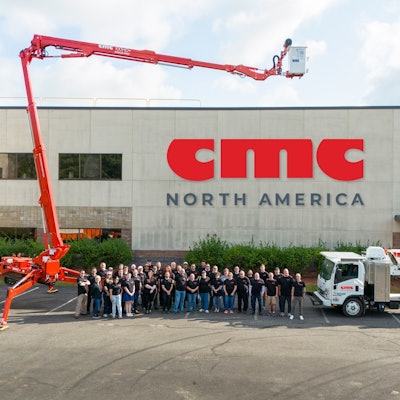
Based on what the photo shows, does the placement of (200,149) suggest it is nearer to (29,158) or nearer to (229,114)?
(229,114)

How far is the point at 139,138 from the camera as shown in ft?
93.5

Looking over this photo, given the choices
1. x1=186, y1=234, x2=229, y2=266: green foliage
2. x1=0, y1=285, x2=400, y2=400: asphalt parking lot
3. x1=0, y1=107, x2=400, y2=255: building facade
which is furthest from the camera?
x1=0, y1=107, x2=400, y2=255: building facade

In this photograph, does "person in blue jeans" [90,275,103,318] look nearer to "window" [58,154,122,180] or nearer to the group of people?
the group of people

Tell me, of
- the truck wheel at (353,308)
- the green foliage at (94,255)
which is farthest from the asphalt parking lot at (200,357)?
the green foliage at (94,255)

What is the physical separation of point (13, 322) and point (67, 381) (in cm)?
658

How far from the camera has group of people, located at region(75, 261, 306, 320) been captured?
56.0 ft

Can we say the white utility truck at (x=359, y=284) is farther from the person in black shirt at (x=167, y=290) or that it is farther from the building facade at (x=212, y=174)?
the building facade at (x=212, y=174)

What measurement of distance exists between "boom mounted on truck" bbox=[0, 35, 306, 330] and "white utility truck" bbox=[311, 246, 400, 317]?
8.24m

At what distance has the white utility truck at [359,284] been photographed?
56.0 ft

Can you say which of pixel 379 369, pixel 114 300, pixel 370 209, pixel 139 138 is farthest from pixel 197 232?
pixel 379 369

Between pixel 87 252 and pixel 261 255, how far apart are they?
9.29 m

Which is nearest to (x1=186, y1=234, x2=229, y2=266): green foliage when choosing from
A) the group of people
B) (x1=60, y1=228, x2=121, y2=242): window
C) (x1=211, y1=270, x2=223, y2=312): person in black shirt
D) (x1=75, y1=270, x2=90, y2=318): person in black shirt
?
(x1=60, y1=228, x2=121, y2=242): window

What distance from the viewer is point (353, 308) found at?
17.1 metres

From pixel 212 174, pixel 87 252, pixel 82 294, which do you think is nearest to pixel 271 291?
pixel 82 294
